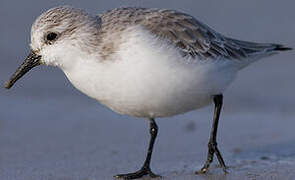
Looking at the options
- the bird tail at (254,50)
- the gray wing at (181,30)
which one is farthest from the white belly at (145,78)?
the bird tail at (254,50)

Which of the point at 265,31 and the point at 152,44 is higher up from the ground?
the point at 152,44

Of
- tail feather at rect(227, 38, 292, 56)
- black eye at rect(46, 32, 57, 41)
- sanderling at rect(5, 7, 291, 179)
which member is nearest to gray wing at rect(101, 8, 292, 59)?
sanderling at rect(5, 7, 291, 179)

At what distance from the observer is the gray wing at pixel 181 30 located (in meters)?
5.63

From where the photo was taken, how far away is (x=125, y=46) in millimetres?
5359

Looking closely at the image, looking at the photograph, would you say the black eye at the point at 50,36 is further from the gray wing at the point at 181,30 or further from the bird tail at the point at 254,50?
the bird tail at the point at 254,50

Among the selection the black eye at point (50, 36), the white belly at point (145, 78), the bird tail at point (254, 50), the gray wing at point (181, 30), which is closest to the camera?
the white belly at point (145, 78)

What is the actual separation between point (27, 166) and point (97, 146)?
113 centimetres

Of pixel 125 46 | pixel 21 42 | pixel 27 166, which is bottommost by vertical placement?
pixel 21 42

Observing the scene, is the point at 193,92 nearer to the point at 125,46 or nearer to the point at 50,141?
the point at 125,46

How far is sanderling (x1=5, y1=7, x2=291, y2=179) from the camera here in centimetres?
536

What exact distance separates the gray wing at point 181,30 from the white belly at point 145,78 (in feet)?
0.44

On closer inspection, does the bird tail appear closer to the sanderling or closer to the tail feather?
the tail feather

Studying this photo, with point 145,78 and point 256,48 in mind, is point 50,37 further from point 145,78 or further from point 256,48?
point 256,48

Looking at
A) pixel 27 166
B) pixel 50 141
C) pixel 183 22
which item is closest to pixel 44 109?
pixel 50 141
